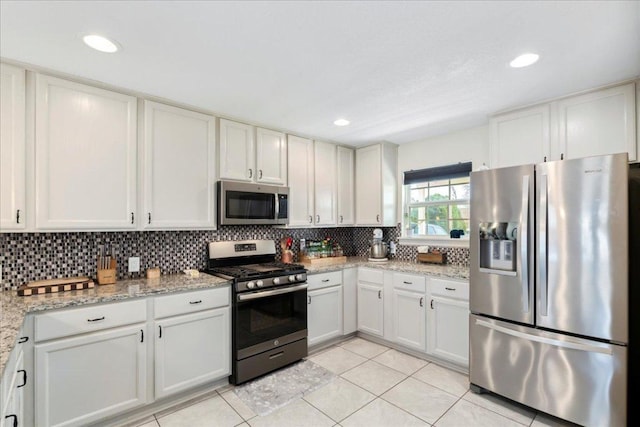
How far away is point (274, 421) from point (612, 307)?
89.9 inches

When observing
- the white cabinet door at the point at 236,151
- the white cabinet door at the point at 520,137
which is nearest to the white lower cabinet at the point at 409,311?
the white cabinet door at the point at 520,137

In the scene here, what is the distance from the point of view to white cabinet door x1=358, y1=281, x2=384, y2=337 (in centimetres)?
346

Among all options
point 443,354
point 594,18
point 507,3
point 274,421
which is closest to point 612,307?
point 443,354

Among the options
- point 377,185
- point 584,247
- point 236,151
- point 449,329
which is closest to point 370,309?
point 449,329

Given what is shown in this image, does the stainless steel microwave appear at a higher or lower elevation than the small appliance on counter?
higher

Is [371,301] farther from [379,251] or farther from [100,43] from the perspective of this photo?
[100,43]

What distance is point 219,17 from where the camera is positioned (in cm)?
152

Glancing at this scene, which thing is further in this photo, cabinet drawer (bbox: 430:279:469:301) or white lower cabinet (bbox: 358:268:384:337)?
white lower cabinet (bbox: 358:268:384:337)

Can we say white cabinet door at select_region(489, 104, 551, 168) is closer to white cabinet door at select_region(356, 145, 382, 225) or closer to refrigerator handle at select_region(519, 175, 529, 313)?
refrigerator handle at select_region(519, 175, 529, 313)

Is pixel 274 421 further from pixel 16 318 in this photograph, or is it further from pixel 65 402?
pixel 16 318

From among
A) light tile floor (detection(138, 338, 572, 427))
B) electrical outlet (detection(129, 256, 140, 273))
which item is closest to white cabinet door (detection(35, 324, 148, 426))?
light tile floor (detection(138, 338, 572, 427))

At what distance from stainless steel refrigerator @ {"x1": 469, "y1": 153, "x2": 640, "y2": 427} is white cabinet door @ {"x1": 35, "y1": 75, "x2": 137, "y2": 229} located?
2.77 m

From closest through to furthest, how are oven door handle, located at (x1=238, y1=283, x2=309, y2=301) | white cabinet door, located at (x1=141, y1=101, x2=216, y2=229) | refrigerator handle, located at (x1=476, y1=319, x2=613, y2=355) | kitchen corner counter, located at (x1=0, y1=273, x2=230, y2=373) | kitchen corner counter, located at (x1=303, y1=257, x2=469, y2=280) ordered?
kitchen corner counter, located at (x1=0, y1=273, x2=230, y2=373) < refrigerator handle, located at (x1=476, y1=319, x2=613, y2=355) < white cabinet door, located at (x1=141, y1=101, x2=216, y2=229) < oven door handle, located at (x1=238, y1=283, x2=309, y2=301) < kitchen corner counter, located at (x1=303, y1=257, x2=469, y2=280)

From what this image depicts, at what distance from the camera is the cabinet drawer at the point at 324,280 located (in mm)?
3251
